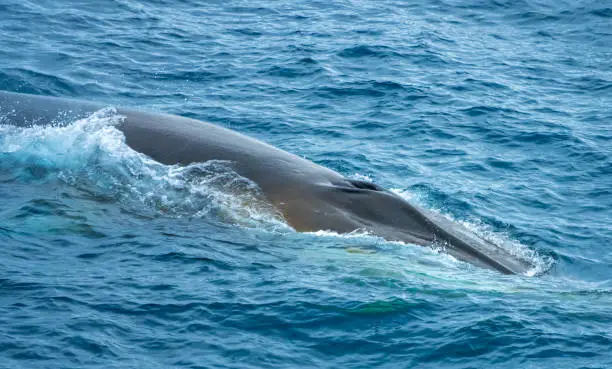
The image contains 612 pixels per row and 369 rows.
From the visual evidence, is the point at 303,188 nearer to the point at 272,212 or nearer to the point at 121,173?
the point at 272,212

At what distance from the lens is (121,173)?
15.2 meters

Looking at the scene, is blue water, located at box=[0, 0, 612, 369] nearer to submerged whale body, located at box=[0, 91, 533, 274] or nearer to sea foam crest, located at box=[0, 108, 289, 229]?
sea foam crest, located at box=[0, 108, 289, 229]

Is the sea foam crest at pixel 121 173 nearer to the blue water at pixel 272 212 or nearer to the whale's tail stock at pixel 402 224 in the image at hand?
the blue water at pixel 272 212

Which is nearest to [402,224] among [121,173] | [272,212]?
[272,212]

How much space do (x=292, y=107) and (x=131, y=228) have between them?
377 inches

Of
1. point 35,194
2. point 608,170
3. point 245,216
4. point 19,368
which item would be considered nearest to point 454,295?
point 245,216

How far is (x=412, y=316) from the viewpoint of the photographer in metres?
11.6

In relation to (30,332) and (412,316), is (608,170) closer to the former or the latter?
(412,316)

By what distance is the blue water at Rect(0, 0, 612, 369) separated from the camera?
10.9m

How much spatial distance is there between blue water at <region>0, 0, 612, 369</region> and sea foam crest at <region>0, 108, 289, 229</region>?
0.11 feet

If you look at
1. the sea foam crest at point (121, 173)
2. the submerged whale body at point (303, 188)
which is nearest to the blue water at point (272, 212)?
the sea foam crest at point (121, 173)

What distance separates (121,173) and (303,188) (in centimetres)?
298

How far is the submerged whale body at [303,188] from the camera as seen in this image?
45.4 ft

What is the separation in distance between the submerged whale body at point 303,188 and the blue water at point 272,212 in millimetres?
263
